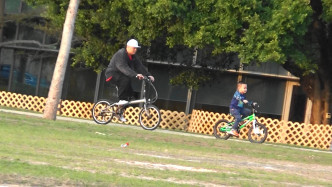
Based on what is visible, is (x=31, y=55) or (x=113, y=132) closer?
(x=113, y=132)

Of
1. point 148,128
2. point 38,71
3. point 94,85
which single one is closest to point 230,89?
point 94,85

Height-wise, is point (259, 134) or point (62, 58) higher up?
point (62, 58)

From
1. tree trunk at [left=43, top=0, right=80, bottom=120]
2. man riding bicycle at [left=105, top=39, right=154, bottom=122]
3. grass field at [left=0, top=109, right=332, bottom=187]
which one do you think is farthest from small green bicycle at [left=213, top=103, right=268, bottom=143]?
grass field at [left=0, top=109, right=332, bottom=187]

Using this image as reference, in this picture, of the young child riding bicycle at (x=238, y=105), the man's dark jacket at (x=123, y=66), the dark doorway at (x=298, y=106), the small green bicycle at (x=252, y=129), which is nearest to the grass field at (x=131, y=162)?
the man's dark jacket at (x=123, y=66)

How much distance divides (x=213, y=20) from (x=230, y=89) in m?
9.43

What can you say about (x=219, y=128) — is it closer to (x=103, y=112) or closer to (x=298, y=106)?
(x=103, y=112)

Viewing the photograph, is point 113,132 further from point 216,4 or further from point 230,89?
point 230,89

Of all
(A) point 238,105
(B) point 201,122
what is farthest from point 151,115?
(B) point 201,122

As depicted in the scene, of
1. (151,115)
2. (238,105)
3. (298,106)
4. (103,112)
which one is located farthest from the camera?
(298,106)

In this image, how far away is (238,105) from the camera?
2278 centimetres

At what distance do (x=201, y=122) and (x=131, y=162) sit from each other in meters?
21.1

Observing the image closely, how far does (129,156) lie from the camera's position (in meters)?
11.7

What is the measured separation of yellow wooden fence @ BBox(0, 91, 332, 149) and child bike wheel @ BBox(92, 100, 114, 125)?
785cm

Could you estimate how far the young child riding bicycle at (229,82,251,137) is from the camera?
22391 mm
